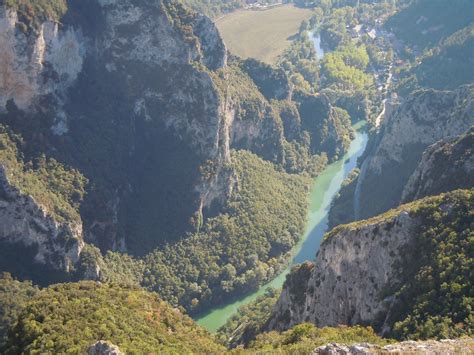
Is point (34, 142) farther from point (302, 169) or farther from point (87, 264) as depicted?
point (302, 169)

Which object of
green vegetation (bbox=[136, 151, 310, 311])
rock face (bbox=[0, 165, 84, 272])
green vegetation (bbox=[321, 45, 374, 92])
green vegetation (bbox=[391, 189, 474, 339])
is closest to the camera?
green vegetation (bbox=[391, 189, 474, 339])

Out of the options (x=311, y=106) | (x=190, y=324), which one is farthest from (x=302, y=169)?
(x=190, y=324)

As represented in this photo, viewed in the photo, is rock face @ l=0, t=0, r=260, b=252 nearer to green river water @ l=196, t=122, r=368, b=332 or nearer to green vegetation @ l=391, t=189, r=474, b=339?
green river water @ l=196, t=122, r=368, b=332

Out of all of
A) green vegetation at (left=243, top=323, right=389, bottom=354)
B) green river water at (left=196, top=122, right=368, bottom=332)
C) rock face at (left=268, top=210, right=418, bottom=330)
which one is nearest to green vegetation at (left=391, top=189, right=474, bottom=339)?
rock face at (left=268, top=210, right=418, bottom=330)

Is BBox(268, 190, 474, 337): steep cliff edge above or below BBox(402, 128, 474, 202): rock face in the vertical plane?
below

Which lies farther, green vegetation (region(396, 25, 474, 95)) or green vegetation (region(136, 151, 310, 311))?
green vegetation (region(396, 25, 474, 95))
